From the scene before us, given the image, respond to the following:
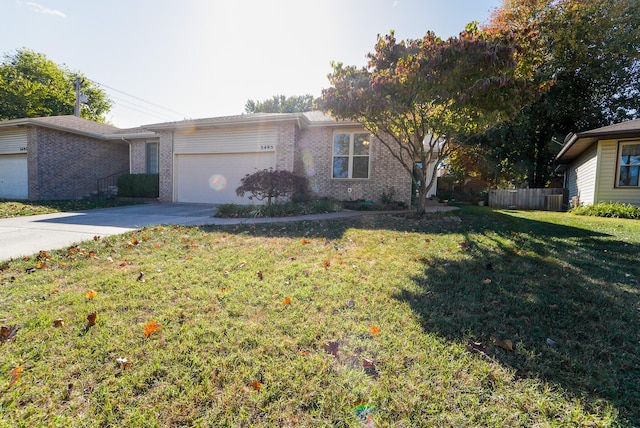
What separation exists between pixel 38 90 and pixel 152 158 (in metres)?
19.4

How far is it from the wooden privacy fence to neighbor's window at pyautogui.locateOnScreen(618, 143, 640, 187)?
4.34 meters

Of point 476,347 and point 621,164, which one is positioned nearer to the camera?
point 476,347

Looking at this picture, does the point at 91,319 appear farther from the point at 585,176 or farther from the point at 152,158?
the point at 585,176

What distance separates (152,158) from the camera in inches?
549

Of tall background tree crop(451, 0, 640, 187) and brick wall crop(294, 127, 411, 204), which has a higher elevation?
tall background tree crop(451, 0, 640, 187)

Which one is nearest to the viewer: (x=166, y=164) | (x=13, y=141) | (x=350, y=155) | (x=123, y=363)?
(x=123, y=363)

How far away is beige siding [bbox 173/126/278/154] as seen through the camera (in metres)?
10.7

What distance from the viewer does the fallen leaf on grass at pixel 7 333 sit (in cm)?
189

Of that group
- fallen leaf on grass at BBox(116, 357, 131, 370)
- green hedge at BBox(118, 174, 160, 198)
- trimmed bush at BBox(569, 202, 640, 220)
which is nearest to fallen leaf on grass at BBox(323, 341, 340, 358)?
fallen leaf on grass at BBox(116, 357, 131, 370)

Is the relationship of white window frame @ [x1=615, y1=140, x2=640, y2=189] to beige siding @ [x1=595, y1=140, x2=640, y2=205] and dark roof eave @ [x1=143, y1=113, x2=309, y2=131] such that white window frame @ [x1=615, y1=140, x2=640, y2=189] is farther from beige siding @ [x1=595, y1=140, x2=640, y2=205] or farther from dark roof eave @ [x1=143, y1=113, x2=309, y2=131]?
dark roof eave @ [x1=143, y1=113, x2=309, y2=131]

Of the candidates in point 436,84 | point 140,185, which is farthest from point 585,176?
point 140,185

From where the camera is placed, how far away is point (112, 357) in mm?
1753

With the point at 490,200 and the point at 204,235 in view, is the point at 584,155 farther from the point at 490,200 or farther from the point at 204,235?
the point at 204,235

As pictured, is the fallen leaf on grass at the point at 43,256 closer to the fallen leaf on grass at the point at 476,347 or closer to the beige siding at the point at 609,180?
the fallen leaf on grass at the point at 476,347
